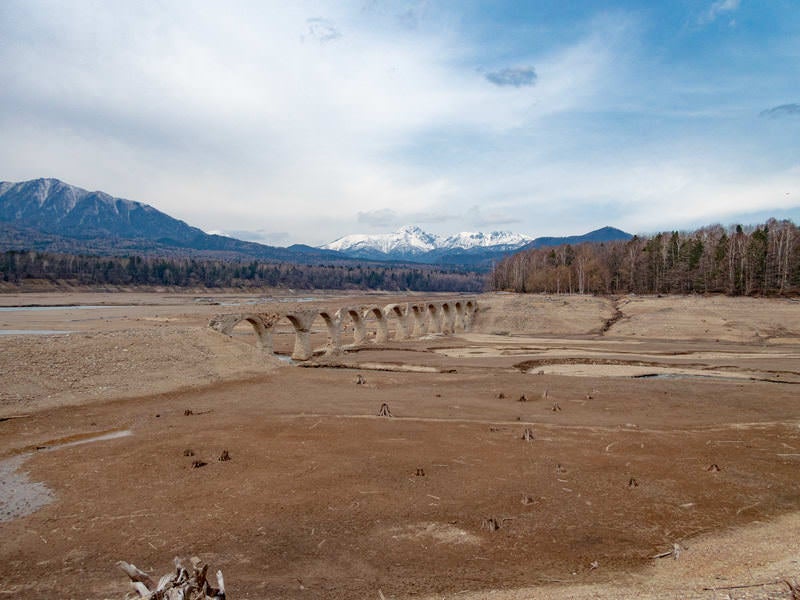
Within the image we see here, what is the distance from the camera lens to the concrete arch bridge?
37.4m

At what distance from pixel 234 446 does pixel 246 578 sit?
834 cm

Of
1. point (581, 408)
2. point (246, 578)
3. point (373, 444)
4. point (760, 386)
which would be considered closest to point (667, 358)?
point (760, 386)

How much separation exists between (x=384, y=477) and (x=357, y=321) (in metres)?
39.1

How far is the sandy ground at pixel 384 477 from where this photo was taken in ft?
30.9

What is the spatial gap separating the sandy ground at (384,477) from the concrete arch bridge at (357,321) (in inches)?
183

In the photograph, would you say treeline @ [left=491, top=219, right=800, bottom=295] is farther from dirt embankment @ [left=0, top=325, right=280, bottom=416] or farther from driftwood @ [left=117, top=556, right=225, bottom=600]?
driftwood @ [left=117, top=556, right=225, bottom=600]

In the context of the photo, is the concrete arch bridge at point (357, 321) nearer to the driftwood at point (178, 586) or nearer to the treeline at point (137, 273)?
the driftwood at point (178, 586)

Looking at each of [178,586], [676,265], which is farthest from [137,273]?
[178,586]

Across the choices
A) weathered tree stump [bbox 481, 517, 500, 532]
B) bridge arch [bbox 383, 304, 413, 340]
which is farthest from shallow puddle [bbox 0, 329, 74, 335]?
weathered tree stump [bbox 481, 517, 500, 532]

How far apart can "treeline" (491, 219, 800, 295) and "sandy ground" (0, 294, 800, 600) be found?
179 ft

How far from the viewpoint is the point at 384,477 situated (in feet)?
46.8

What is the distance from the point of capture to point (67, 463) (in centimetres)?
1545

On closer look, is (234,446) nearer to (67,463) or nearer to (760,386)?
(67,463)

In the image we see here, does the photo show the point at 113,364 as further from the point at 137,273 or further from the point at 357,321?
the point at 137,273
